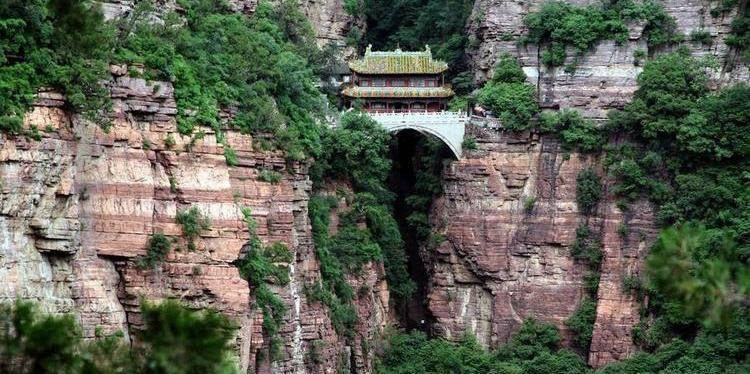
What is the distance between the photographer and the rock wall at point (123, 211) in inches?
1118

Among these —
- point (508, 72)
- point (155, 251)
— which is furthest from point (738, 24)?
point (155, 251)

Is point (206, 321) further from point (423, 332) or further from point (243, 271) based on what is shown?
point (423, 332)

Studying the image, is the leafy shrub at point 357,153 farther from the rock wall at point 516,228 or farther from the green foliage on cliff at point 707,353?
the green foliage on cliff at point 707,353

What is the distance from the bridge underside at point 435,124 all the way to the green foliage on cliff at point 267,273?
35.4 feet

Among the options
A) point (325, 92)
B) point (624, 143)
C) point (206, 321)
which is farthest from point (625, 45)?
point (206, 321)

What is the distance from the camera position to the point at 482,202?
153ft

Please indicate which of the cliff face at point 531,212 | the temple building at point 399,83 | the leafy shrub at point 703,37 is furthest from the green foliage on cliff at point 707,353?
the temple building at point 399,83

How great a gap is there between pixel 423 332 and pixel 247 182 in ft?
42.6

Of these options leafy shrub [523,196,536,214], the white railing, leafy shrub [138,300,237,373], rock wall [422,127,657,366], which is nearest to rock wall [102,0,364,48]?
the white railing

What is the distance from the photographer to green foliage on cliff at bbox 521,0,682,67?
45938 mm

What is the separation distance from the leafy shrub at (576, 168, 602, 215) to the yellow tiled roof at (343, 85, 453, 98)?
19.1 feet

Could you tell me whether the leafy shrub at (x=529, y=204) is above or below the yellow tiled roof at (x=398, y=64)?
below

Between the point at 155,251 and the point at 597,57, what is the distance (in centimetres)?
2012

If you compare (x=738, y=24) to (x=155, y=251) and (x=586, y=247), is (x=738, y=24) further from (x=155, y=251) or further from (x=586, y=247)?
(x=155, y=251)
